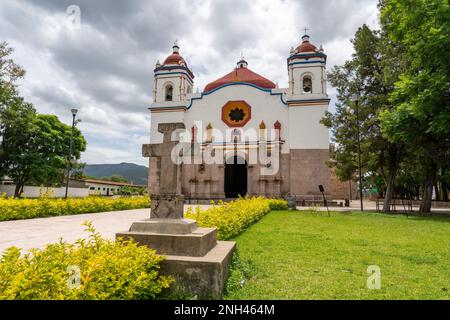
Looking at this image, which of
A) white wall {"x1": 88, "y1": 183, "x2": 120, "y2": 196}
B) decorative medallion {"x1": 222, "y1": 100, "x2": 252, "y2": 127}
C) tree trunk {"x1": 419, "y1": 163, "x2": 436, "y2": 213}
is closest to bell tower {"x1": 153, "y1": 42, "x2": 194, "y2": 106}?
decorative medallion {"x1": 222, "y1": 100, "x2": 252, "y2": 127}

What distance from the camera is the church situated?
24.1m

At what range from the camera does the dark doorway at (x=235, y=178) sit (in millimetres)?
26467

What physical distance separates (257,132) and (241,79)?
8194 mm

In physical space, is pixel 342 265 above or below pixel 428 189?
below

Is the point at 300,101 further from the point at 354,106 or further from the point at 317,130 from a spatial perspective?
the point at 354,106

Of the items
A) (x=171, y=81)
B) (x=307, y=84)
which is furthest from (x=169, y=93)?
(x=307, y=84)

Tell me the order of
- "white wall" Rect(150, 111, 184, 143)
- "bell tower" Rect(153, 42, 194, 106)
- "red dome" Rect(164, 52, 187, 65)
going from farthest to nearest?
1. "red dome" Rect(164, 52, 187, 65)
2. "bell tower" Rect(153, 42, 194, 106)
3. "white wall" Rect(150, 111, 184, 143)

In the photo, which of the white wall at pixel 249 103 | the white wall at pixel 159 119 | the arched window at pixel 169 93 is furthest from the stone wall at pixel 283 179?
the arched window at pixel 169 93

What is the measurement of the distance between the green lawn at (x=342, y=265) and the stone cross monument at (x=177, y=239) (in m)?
0.42

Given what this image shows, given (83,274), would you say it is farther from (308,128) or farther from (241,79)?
(241,79)

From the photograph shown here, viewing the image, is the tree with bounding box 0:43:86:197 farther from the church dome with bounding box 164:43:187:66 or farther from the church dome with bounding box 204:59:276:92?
the church dome with bounding box 204:59:276:92

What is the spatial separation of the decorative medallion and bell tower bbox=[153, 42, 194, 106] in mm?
4753

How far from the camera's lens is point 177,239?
3.57 m
